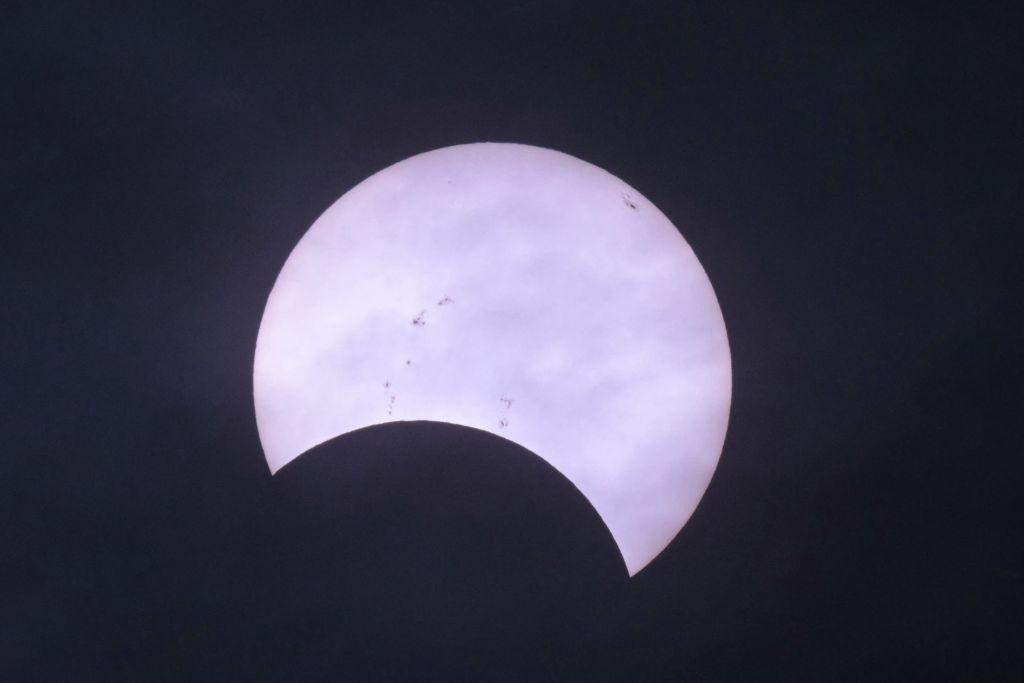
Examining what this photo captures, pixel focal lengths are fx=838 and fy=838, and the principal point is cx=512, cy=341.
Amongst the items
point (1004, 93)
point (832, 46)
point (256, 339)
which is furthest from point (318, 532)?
point (1004, 93)

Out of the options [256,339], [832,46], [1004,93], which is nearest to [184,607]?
[256,339]

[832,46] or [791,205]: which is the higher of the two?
[832,46]

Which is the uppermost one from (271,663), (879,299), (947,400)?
(879,299)

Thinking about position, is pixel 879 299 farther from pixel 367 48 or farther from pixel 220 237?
pixel 220 237

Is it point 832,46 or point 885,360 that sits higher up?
point 832,46

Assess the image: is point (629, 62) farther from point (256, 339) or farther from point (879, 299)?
point (256, 339)

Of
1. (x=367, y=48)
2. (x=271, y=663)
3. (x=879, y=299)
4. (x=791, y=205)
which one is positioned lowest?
(x=271, y=663)
